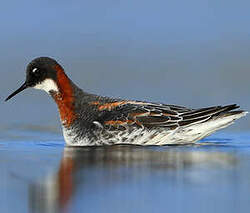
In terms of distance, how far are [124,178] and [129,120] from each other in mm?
2980

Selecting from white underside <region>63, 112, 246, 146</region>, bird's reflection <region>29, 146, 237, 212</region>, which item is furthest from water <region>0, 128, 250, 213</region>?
white underside <region>63, 112, 246, 146</region>

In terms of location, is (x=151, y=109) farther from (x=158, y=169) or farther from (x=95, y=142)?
(x=158, y=169)

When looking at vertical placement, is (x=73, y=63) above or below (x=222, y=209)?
above

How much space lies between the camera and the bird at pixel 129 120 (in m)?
12.1

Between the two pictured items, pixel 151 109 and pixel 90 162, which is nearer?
pixel 90 162

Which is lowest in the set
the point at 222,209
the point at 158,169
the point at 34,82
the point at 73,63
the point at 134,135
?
the point at 222,209

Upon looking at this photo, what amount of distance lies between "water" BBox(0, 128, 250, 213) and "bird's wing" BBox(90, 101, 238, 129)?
37 cm

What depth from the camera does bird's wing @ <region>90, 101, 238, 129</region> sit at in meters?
12.1

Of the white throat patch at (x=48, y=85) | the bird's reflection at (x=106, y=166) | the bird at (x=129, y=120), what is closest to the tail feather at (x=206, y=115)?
the bird at (x=129, y=120)

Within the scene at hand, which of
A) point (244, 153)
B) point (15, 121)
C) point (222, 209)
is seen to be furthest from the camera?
point (15, 121)

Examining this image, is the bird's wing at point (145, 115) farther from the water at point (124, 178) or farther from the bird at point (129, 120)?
the water at point (124, 178)

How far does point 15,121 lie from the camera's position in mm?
14250

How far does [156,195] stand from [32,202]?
3.68ft

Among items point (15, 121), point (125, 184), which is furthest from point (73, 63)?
point (125, 184)
